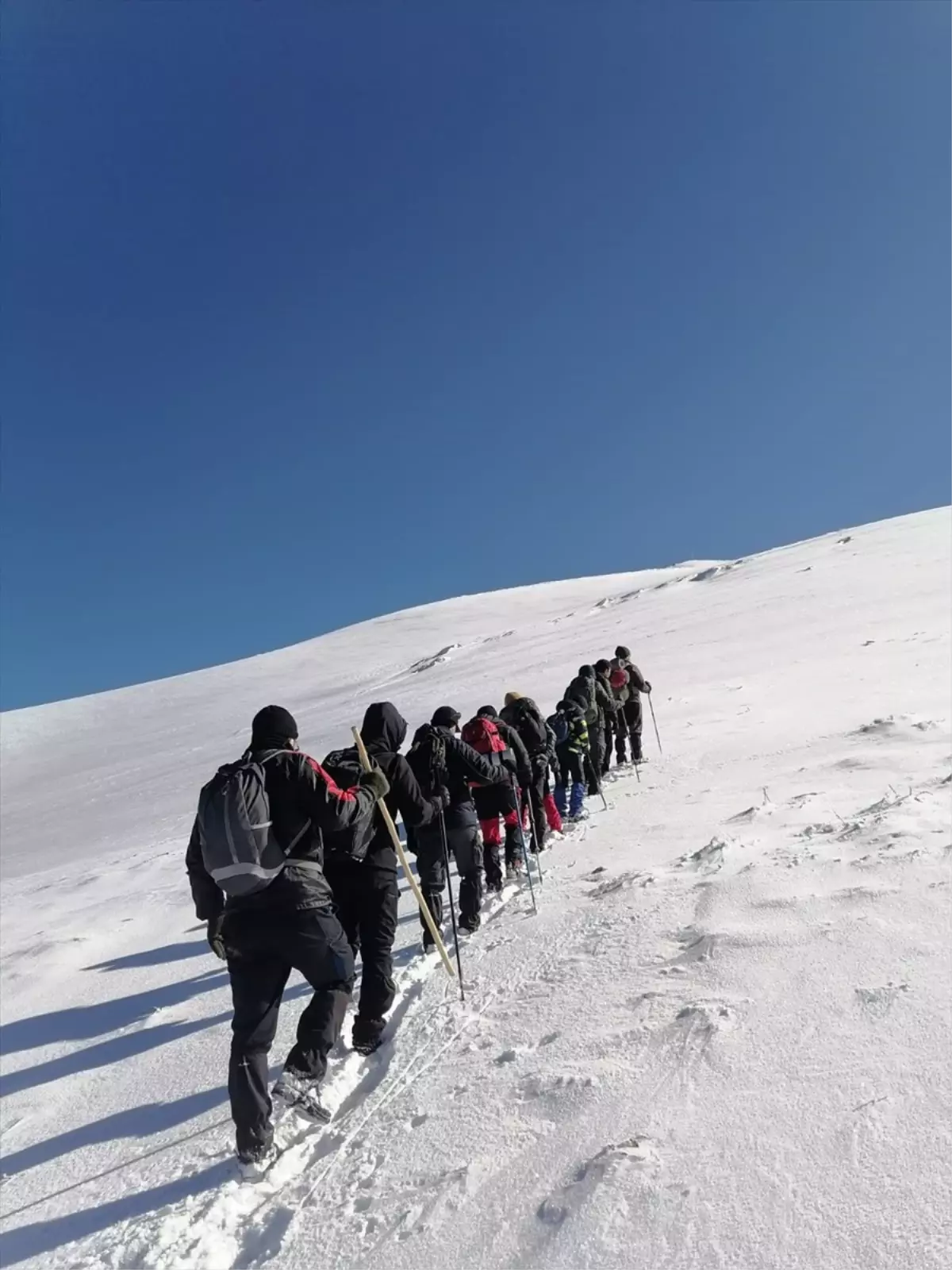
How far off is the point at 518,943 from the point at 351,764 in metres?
1.93

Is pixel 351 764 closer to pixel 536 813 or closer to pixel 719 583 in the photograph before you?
pixel 536 813

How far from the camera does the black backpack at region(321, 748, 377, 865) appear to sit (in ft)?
16.1

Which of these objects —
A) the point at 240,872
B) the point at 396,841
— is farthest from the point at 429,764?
the point at 240,872

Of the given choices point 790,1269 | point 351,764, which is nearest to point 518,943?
point 351,764

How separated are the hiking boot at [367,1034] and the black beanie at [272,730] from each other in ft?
6.15

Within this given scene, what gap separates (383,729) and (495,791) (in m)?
2.20

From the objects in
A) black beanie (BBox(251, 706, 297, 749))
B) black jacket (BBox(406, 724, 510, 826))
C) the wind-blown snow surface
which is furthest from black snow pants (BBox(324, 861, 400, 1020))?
black jacket (BBox(406, 724, 510, 826))

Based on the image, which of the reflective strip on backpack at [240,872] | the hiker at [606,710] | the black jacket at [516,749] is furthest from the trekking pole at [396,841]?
the hiker at [606,710]

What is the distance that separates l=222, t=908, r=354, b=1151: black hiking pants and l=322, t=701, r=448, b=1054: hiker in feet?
1.86

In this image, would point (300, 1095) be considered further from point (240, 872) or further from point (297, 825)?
point (297, 825)

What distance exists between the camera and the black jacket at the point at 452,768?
6.68m

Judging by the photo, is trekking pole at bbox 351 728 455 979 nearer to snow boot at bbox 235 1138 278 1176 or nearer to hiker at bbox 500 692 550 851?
snow boot at bbox 235 1138 278 1176

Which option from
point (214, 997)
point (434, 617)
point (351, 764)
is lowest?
point (214, 997)

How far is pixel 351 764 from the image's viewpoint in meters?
5.57
